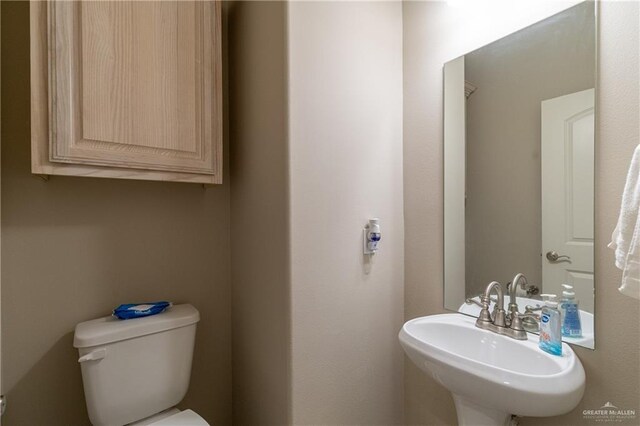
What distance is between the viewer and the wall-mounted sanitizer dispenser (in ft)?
4.36

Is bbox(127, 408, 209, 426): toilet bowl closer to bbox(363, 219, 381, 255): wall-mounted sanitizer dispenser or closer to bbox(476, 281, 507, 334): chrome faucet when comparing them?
bbox(363, 219, 381, 255): wall-mounted sanitizer dispenser

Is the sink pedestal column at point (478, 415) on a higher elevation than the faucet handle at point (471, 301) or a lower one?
lower

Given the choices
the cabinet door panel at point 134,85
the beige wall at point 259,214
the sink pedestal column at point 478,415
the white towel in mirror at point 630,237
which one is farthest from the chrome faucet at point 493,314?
the cabinet door panel at point 134,85

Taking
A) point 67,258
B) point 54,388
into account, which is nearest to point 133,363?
point 54,388

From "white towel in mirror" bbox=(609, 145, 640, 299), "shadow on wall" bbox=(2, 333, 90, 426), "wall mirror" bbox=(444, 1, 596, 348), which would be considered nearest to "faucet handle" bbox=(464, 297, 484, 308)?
"wall mirror" bbox=(444, 1, 596, 348)

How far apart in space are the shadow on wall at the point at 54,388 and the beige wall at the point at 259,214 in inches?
25.2

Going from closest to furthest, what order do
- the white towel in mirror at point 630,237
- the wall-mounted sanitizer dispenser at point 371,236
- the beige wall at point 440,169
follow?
the white towel in mirror at point 630,237, the beige wall at point 440,169, the wall-mounted sanitizer dispenser at point 371,236

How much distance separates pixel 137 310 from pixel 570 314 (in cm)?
149

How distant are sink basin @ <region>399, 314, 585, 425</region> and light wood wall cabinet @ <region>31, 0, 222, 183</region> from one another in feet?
3.44

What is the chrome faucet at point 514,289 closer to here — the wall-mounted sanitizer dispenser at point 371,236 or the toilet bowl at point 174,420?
the wall-mounted sanitizer dispenser at point 371,236

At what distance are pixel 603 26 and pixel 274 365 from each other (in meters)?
1.52

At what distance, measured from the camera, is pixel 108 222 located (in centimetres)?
134

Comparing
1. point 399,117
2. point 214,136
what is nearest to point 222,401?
point 214,136

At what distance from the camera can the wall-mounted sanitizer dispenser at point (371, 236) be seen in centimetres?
133
